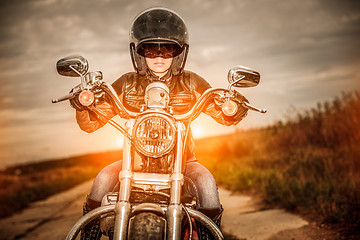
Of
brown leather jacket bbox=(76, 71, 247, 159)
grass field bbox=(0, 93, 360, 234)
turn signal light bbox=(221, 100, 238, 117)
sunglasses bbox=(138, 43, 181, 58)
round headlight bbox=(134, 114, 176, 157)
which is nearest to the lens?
round headlight bbox=(134, 114, 176, 157)

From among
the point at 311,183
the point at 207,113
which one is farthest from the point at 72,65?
the point at 311,183

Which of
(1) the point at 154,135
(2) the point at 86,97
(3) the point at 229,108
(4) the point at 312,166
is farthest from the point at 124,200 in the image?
(4) the point at 312,166

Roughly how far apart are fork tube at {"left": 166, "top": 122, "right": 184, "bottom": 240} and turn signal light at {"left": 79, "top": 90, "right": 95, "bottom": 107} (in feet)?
1.94

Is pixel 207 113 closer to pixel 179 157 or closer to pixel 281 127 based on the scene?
pixel 179 157

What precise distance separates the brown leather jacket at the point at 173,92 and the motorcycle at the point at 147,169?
651 millimetres

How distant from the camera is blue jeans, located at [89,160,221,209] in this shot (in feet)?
7.43

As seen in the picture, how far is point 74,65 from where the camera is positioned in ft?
6.55

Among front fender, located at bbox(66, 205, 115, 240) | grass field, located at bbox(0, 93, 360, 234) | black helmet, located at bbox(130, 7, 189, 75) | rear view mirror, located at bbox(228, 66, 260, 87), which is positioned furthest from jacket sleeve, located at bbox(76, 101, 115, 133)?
grass field, located at bbox(0, 93, 360, 234)

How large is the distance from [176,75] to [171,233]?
5.60 feet

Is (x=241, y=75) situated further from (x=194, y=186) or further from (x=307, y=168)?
(x=307, y=168)

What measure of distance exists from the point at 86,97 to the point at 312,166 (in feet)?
23.8

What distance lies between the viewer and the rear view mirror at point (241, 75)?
2184 millimetres

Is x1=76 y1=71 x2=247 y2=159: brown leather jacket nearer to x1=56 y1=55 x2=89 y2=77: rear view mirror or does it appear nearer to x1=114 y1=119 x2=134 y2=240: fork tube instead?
x1=56 y1=55 x2=89 y2=77: rear view mirror

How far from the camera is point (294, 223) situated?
5.02 meters
